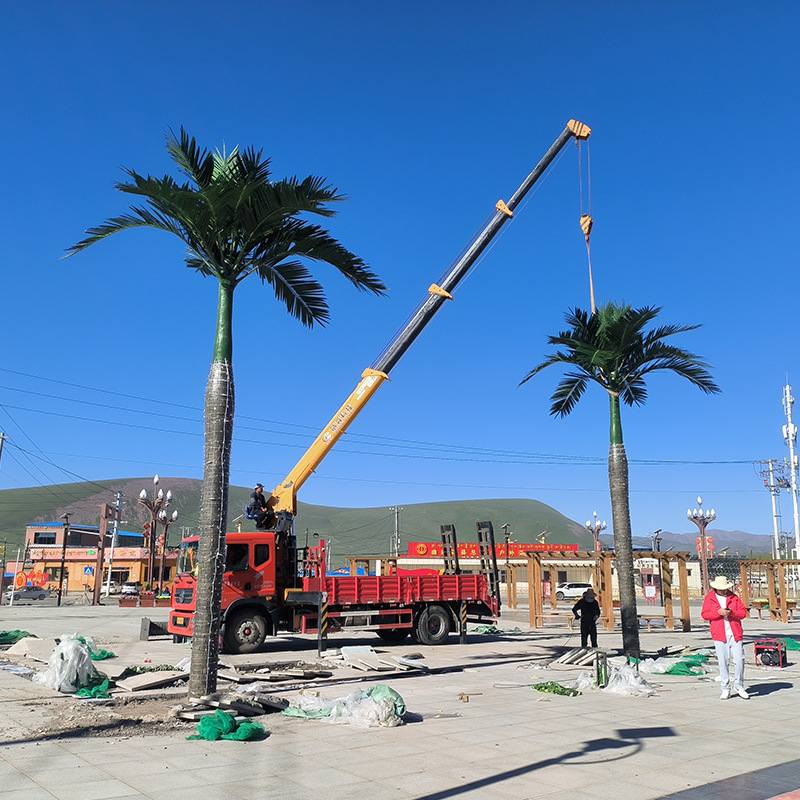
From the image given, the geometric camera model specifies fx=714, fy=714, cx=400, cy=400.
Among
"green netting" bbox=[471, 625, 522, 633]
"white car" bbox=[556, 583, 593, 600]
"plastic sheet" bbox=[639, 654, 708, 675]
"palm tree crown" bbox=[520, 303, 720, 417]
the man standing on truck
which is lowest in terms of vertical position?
"white car" bbox=[556, 583, 593, 600]

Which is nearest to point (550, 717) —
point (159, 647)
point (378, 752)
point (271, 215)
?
point (378, 752)

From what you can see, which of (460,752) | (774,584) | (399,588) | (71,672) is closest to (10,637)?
(71,672)

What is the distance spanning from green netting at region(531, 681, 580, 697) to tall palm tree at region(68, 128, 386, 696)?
5.58 m

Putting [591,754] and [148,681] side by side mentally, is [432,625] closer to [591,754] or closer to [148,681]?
[148,681]

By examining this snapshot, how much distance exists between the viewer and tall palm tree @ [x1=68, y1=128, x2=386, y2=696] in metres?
10.2

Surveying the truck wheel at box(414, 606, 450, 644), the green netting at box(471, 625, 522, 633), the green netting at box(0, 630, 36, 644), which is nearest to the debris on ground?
the green netting at box(0, 630, 36, 644)

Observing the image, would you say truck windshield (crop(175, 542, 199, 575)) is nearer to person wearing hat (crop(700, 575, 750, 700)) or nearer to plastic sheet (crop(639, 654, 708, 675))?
plastic sheet (crop(639, 654, 708, 675))

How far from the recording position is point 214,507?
10.5 metres

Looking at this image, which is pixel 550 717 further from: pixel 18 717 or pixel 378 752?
pixel 18 717

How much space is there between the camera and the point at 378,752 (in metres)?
7.69

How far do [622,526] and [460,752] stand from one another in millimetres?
9195

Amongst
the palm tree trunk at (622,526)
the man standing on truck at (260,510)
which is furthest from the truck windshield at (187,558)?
the palm tree trunk at (622,526)

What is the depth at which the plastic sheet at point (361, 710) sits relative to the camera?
29.7 feet

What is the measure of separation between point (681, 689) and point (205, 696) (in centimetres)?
809
